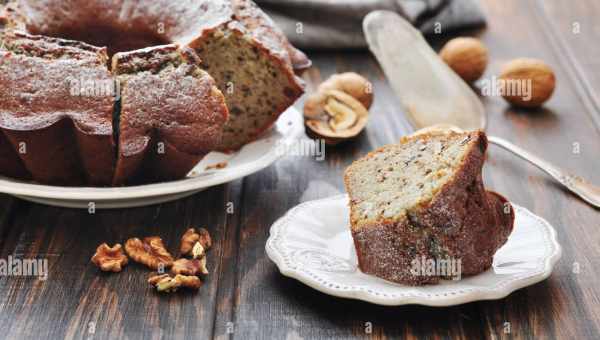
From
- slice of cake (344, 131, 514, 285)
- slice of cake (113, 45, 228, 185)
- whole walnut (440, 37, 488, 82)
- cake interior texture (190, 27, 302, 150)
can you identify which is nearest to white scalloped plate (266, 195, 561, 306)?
slice of cake (344, 131, 514, 285)

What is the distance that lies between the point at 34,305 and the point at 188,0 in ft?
3.86

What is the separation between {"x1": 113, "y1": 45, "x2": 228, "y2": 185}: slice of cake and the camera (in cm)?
236

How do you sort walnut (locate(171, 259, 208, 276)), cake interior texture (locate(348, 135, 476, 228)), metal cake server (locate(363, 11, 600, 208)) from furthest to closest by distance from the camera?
metal cake server (locate(363, 11, 600, 208))
walnut (locate(171, 259, 208, 276))
cake interior texture (locate(348, 135, 476, 228))

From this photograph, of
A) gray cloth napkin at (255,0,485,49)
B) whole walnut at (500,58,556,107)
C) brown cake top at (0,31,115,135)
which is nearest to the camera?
brown cake top at (0,31,115,135)

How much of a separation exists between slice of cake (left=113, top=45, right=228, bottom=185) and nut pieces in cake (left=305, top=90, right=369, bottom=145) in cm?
67

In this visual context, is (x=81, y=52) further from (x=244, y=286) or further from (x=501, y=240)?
(x=501, y=240)

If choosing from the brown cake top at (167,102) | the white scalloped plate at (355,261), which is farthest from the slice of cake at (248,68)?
the white scalloped plate at (355,261)

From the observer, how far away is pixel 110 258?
224 centimetres

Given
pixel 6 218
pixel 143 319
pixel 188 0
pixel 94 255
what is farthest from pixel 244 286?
pixel 188 0

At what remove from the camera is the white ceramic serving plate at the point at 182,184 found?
2.32 metres

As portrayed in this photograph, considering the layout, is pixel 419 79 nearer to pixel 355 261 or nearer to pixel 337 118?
pixel 337 118

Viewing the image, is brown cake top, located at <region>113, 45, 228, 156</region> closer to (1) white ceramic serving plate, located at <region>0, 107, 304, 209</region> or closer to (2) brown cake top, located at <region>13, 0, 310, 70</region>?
(1) white ceramic serving plate, located at <region>0, 107, 304, 209</region>

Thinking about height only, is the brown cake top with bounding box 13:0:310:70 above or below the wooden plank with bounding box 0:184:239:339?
above

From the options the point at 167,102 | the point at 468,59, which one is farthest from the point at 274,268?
the point at 468,59
